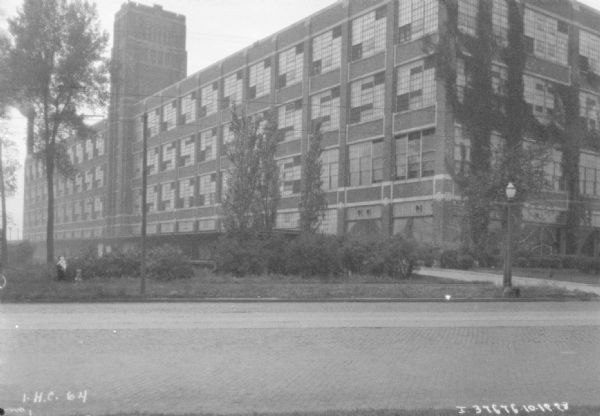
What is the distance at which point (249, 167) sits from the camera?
34125mm

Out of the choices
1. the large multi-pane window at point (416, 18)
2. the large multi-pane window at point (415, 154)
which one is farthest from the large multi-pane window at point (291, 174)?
the large multi-pane window at point (416, 18)

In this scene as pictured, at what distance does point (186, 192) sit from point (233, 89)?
1220 centimetres

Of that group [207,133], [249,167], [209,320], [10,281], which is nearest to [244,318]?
[209,320]

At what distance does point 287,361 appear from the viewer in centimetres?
936

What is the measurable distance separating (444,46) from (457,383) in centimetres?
3568

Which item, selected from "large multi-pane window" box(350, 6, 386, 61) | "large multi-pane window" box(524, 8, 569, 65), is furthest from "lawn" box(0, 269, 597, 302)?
"large multi-pane window" box(524, 8, 569, 65)

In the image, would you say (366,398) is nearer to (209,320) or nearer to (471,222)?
(209,320)

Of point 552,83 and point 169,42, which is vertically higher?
point 552,83

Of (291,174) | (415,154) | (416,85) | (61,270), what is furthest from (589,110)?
(61,270)

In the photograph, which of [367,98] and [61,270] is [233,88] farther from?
[61,270]

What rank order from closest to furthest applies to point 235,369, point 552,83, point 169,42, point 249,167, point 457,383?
point 457,383, point 235,369, point 169,42, point 249,167, point 552,83

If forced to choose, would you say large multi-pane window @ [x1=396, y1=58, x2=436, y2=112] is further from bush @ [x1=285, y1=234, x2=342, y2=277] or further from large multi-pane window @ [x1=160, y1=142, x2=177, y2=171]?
large multi-pane window @ [x1=160, y1=142, x2=177, y2=171]

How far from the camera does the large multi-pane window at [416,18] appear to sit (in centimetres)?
4162

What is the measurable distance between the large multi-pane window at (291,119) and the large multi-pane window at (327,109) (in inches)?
75.7
